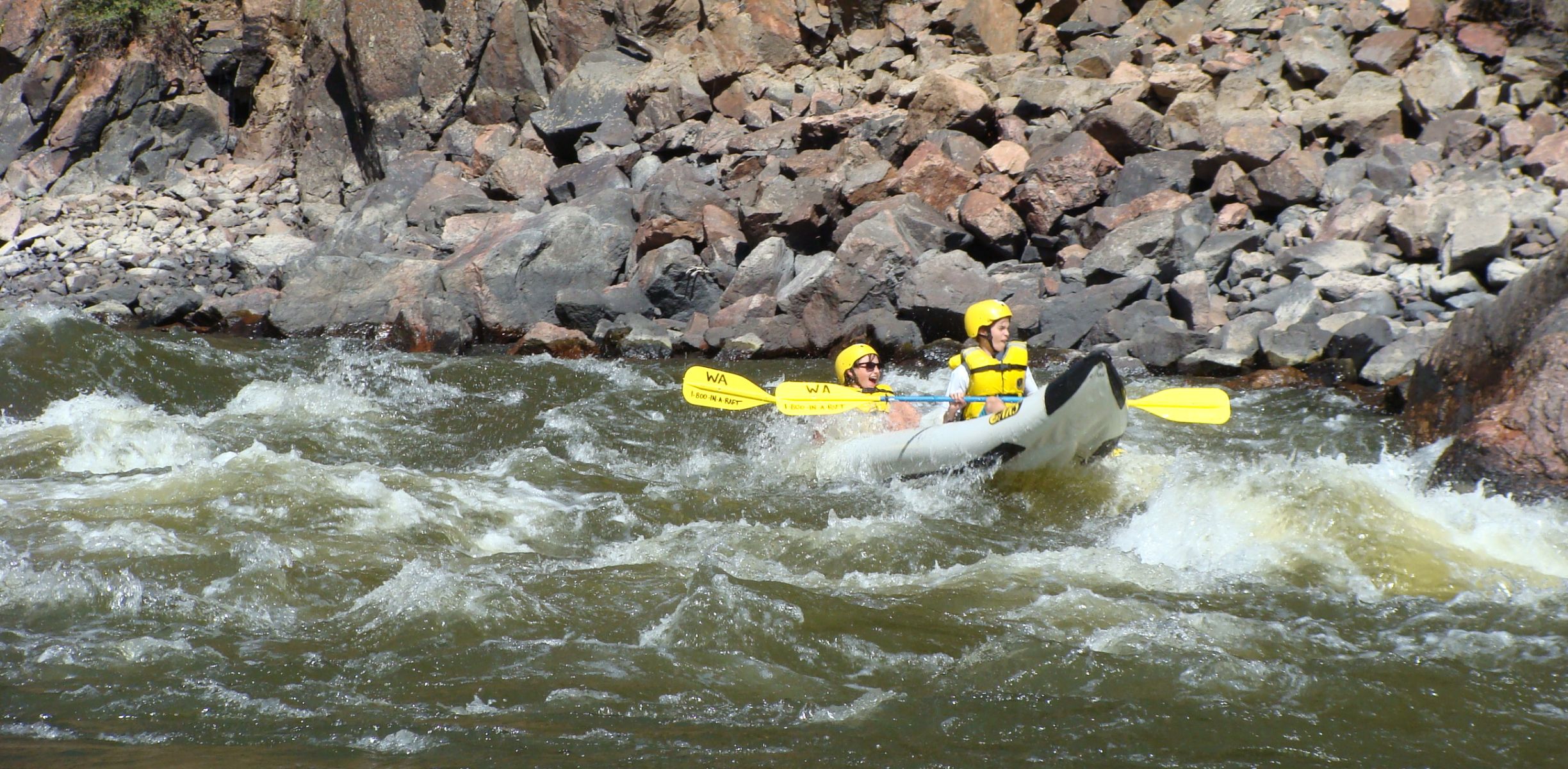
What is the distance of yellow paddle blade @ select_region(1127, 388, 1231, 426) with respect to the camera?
5.49 meters

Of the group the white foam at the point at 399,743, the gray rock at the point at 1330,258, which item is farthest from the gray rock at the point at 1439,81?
the white foam at the point at 399,743

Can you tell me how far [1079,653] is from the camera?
10.7 feet

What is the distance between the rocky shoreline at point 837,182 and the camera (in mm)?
8711

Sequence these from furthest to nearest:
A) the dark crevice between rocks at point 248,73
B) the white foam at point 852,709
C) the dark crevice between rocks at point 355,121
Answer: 1. the dark crevice between rocks at point 248,73
2. the dark crevice between rocks at point 355,121
3. the white foam at point 852,709

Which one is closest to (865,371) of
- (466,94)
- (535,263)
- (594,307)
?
(594,307)

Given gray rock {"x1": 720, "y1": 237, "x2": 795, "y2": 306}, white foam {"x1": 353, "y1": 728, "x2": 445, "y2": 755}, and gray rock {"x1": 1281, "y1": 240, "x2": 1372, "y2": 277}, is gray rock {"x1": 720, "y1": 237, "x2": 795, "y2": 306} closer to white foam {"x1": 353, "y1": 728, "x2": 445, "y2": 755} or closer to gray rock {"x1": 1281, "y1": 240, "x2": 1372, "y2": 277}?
gray rock {"x1": 1281, "y1": 240, "x2": 1372, "y2": 277}

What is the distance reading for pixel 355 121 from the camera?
706 inches

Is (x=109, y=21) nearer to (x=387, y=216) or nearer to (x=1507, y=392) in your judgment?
(x=387, y=216)

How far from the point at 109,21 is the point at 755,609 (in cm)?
2066

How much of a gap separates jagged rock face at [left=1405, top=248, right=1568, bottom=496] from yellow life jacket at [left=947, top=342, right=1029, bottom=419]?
1.90m

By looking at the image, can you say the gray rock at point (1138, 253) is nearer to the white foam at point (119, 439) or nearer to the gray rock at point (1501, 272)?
the gray rock at point (1501, 272)

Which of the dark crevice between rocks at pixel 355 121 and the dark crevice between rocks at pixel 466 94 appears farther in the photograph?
the dark crevice between rocks at pixel 355 121

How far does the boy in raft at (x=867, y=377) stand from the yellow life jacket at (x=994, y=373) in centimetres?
51

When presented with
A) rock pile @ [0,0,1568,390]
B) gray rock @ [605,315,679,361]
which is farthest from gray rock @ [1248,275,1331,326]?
gray rock @ [605,315,679,361]
